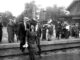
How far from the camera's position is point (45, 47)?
12.8m

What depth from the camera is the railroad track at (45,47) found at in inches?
430

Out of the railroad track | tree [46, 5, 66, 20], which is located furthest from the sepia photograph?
tree [46, 5, 66, 20]

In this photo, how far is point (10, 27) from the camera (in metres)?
13.1

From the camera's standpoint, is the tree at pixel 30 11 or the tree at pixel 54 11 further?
the tree at pixel 54 11

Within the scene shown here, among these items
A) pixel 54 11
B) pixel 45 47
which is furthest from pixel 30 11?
pixel 45 47

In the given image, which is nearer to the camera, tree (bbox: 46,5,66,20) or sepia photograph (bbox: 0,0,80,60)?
sepia photograph (bbox: 0,0,80,60)

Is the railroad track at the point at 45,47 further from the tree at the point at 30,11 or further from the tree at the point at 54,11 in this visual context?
the tree at the point at 54,11

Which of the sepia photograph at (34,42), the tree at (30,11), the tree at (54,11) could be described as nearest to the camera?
the sepia photograph at (34,42)

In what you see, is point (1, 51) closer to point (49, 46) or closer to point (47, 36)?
point (49, 46)

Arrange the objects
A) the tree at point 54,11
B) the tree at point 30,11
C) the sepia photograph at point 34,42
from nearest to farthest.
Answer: the sepia photograph at point 34,42, the tree at point 30,11, the tree at point 54,11

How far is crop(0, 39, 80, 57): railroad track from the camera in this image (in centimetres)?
1092

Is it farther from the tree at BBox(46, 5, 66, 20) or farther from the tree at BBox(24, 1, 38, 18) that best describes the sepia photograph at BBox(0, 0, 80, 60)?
the tree at BBox(46, 5, 66, 20)

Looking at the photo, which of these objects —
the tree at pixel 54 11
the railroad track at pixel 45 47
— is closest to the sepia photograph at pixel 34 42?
the railroad track at pixel 45 47

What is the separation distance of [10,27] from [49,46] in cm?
313
